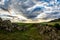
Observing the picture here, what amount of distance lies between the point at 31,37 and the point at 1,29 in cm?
2456

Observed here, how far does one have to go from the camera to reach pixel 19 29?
4171 inches

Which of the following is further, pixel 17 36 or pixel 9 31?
pixel 9 31

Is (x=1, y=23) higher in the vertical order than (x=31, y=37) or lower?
higher

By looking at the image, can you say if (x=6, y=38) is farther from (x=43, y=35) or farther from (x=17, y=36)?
(x=43, y=35)

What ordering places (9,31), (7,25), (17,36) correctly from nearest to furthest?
(17,36) → (9,31) → (7,25)

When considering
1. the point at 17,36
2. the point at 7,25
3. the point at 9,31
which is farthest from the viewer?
the point at 7,25

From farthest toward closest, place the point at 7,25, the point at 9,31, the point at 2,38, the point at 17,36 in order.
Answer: the point at 7,25 < the point at 9,31 < the point at 17,36 < the point at 2,38

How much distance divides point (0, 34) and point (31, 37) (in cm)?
2043

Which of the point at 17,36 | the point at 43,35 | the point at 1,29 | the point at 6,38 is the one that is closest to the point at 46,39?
the point at 43,35

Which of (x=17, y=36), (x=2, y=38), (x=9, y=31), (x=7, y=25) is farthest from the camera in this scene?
(x=7, y=25)

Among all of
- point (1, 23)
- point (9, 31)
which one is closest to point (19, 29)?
point (9, 31)

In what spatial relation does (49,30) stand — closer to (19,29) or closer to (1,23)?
(19,29)

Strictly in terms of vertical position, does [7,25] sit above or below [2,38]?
above

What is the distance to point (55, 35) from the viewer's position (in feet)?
311
